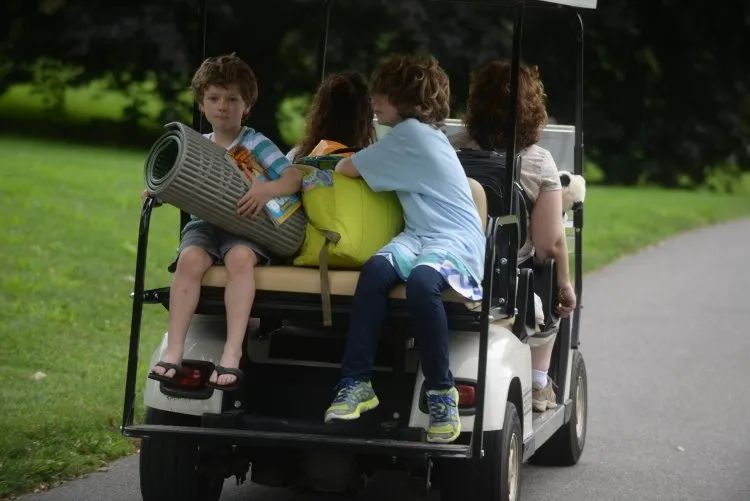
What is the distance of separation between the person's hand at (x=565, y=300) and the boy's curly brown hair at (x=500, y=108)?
2.13 ft

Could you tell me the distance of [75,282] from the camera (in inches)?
→ 475

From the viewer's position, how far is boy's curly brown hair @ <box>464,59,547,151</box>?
636 cm

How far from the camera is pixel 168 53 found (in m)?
24.1

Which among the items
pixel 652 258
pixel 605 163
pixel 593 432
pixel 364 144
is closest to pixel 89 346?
pixel 593 432

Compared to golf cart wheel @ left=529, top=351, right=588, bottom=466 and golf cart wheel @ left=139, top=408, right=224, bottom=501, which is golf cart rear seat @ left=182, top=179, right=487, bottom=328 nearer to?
golf cart wheel @ left=139, top=408, right=224, bottom=501

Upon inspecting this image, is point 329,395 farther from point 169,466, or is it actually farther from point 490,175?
point 490,175

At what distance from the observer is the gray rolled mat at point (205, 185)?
5.32m

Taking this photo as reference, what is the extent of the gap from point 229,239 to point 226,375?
516mm

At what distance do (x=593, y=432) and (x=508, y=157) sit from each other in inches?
118

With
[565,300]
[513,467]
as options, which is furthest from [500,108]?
[513,467]

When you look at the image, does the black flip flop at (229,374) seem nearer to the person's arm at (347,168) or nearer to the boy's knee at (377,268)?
the boy's knee at (377,268)

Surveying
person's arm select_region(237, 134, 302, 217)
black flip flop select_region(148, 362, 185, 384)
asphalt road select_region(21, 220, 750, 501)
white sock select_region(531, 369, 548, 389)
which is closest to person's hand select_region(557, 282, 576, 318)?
white sock select_region(531, 369, 548, 389)

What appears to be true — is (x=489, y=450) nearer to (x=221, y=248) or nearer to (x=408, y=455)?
(x=408, y=455)

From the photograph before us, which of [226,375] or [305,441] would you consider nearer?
[305,441]
